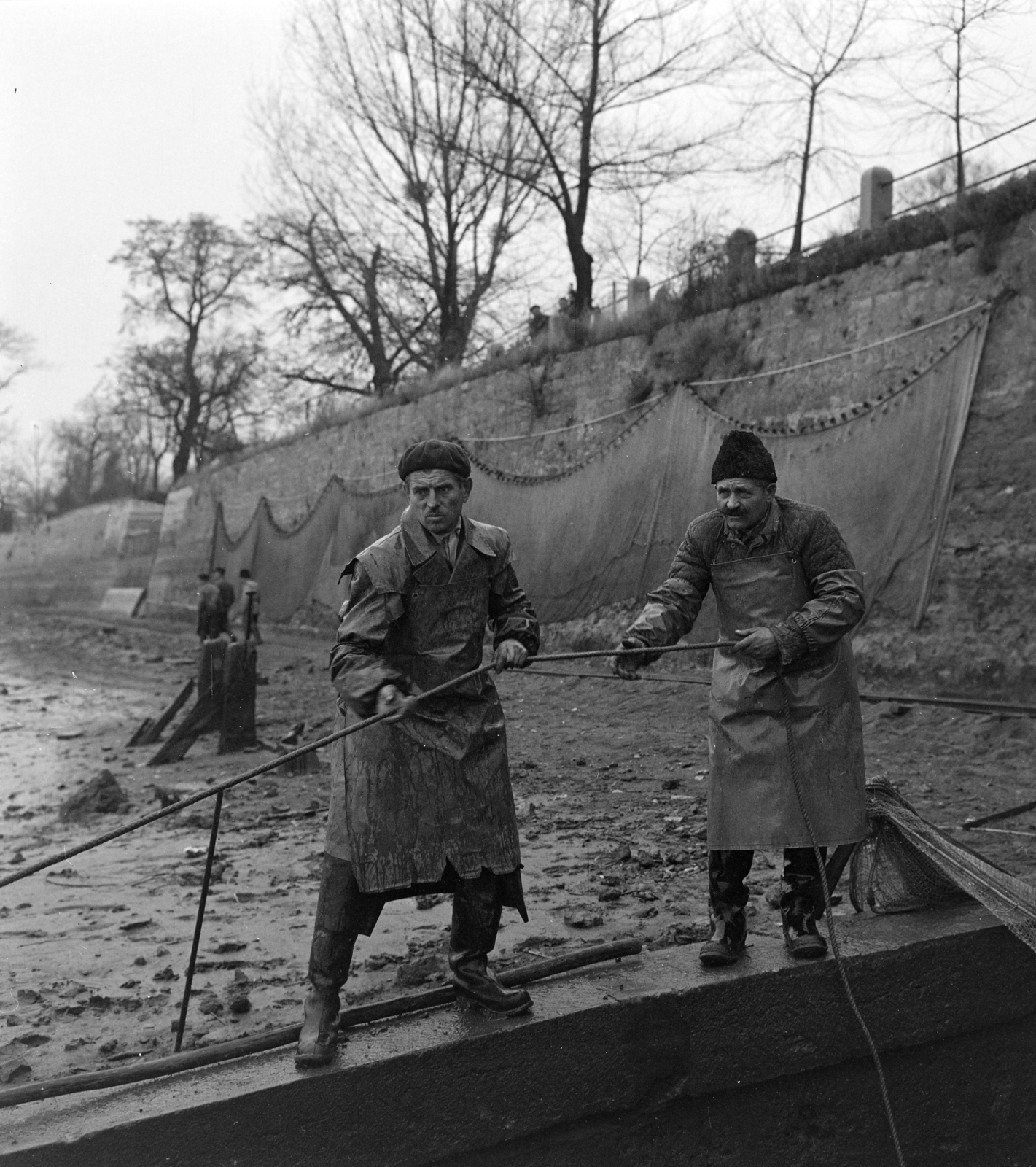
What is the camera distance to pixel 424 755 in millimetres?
3004

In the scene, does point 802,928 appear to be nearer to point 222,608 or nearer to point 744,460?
point 744,460

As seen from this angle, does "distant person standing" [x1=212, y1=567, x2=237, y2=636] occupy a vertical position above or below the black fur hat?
below

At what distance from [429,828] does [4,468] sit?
45.0m

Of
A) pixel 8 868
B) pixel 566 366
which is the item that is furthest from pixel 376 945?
pixel 566 366

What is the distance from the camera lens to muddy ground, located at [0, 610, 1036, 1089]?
160 inches

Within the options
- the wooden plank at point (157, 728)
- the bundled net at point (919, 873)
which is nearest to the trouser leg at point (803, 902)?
the bundled net at point (919, 873)

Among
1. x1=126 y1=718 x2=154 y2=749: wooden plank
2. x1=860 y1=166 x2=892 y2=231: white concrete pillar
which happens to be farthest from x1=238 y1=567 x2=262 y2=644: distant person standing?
x1=860 y1=166 x2=892 y2=231: white concrete pillar

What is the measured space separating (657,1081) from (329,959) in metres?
1.04

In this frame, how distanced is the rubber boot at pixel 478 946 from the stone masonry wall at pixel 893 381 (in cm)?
556

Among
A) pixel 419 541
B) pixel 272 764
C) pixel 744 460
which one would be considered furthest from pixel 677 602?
pixel 272 764

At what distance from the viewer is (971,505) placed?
26.5ft

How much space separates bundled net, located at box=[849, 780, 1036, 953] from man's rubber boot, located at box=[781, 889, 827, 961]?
13.4 inches

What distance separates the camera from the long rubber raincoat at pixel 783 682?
10.8 ft

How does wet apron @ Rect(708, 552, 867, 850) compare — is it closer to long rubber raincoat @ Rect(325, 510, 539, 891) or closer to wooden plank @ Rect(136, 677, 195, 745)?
long rubber raincoat @ Rect(325, 510, 539, 891)
